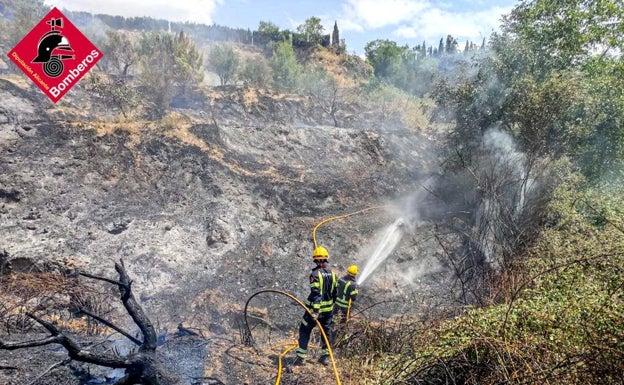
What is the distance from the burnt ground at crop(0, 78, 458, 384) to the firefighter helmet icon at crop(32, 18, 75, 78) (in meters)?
1.00

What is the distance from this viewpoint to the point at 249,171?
12523 mm

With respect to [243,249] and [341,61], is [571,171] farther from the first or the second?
[341,61]

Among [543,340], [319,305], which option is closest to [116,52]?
[319,305]

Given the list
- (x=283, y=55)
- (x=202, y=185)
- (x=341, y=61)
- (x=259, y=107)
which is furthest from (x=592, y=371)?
(x=341, y=61)

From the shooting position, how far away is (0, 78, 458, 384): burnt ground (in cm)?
798

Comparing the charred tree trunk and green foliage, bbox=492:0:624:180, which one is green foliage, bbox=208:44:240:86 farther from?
the charred tree trunk

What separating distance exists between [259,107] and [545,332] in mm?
18176

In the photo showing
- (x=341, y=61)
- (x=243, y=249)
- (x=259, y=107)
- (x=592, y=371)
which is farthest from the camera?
(x=341, y=61)

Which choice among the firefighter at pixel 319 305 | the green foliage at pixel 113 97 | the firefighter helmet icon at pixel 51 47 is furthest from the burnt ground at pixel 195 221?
the firefighter helmet icon at pixel 51 47

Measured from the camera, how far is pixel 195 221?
1020cm

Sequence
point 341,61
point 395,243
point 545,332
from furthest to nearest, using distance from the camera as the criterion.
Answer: point 341,61
point 395,243
point 545,332

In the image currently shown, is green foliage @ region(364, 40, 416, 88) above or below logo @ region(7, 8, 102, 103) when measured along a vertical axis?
above

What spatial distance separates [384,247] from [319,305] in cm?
570

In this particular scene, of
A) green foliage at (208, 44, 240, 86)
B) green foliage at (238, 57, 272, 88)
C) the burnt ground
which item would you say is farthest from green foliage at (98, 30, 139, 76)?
the burnt ground
